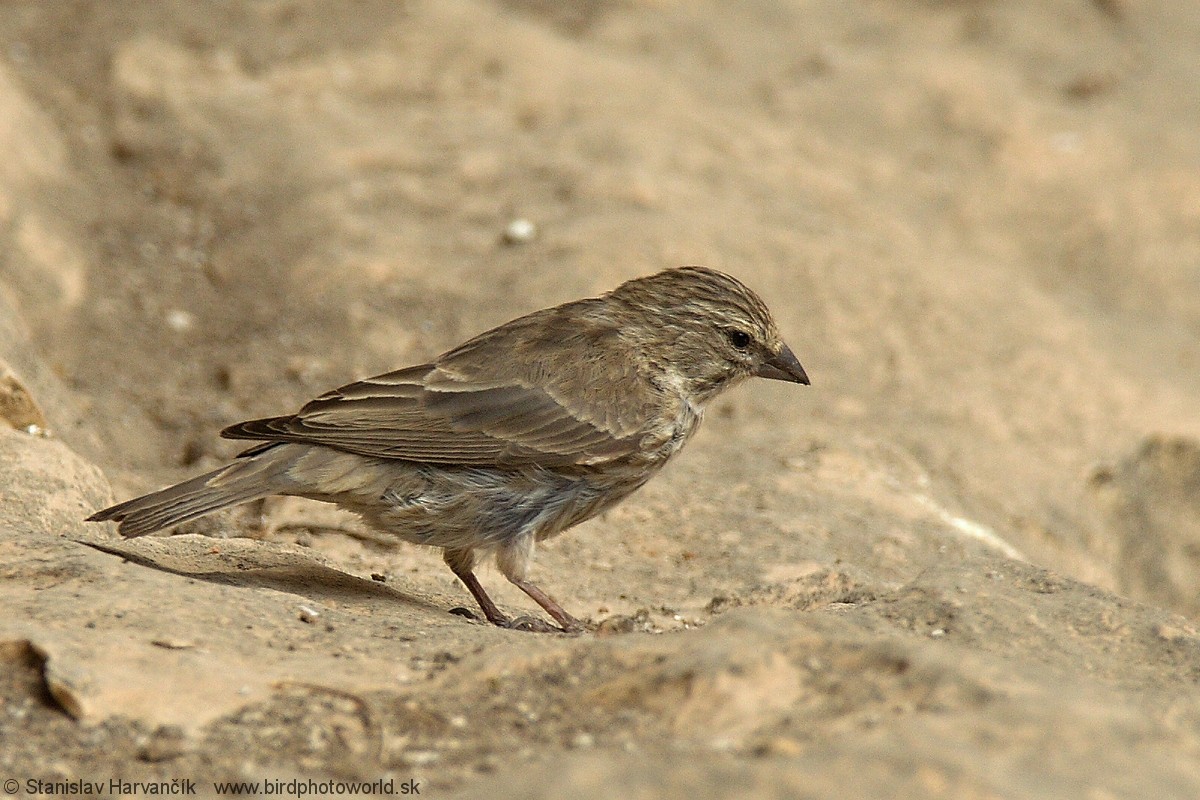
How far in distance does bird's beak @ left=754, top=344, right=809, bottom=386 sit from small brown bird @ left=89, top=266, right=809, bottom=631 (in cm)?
8

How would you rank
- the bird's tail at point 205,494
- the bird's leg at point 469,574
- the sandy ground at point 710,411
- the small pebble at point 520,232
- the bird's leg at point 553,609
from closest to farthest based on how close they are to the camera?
the sandy ground at point 710,411
the bird's tail at point 205,494
the bird's leg at point 553,609
the bird's leg at point 469,574
the small pebble at point 520,232

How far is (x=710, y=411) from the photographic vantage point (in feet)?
26.3

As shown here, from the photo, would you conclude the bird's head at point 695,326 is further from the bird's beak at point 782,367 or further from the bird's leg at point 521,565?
the bird's leg at point 521,565

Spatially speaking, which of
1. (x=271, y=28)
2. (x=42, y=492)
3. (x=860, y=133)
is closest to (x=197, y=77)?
(x=271, y=28)

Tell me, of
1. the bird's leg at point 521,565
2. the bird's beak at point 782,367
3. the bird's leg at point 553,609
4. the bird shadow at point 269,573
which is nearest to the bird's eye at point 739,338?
the bird's beak at point 782,367

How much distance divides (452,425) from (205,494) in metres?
0.94

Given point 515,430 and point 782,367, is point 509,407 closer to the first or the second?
point 515,430

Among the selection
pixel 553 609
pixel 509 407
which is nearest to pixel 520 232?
pixel 509 407

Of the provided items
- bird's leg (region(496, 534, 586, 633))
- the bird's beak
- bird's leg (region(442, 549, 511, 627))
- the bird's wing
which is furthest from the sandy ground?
the bird's beak

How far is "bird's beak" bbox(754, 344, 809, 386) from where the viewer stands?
5.82 metres

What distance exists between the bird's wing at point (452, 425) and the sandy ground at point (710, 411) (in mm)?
526

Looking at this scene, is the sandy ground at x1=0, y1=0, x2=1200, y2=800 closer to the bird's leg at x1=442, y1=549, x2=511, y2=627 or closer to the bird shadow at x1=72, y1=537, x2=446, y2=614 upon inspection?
the bird shadow at x1=72, y1=537, x2=446, y2=614

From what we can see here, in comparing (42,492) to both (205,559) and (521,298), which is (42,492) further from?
(521,298)

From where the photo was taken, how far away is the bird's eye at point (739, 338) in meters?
5.68
